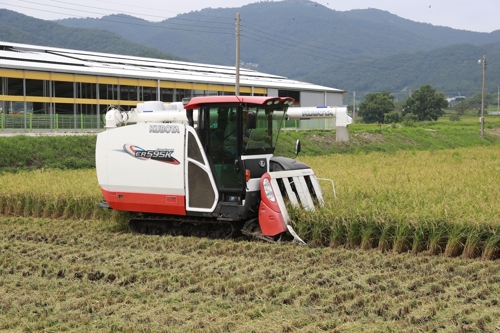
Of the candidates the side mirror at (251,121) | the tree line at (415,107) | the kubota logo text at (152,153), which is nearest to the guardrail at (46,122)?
the kubota logo text at (152,153)

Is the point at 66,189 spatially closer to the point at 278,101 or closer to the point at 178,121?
the point at 178,121

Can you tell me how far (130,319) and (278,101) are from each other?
5619mm

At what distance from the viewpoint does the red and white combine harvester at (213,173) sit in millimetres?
10477

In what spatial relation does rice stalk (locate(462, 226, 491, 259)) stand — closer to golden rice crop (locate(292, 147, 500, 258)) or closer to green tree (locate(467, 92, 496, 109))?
golden rice crop (locate(292, 147, 500, 258))

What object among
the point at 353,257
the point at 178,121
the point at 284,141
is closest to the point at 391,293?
the point at 353,257

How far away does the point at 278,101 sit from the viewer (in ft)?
35.9

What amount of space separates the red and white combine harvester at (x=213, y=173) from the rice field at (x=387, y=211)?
1.89 ft

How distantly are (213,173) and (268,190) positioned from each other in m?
1.03

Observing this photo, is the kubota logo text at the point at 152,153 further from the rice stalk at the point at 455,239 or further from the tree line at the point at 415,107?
the tree line at the point at 415,107

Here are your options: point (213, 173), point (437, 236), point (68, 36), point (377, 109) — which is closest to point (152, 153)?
point (213, 173)

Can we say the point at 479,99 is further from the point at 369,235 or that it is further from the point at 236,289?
the point at 236,289

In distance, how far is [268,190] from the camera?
10336 millimetres

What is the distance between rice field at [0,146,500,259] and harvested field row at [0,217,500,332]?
514mm

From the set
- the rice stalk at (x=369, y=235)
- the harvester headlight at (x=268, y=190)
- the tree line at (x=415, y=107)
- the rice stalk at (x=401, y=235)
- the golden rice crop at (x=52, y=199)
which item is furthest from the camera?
the tree line at (x=415, y=107)
